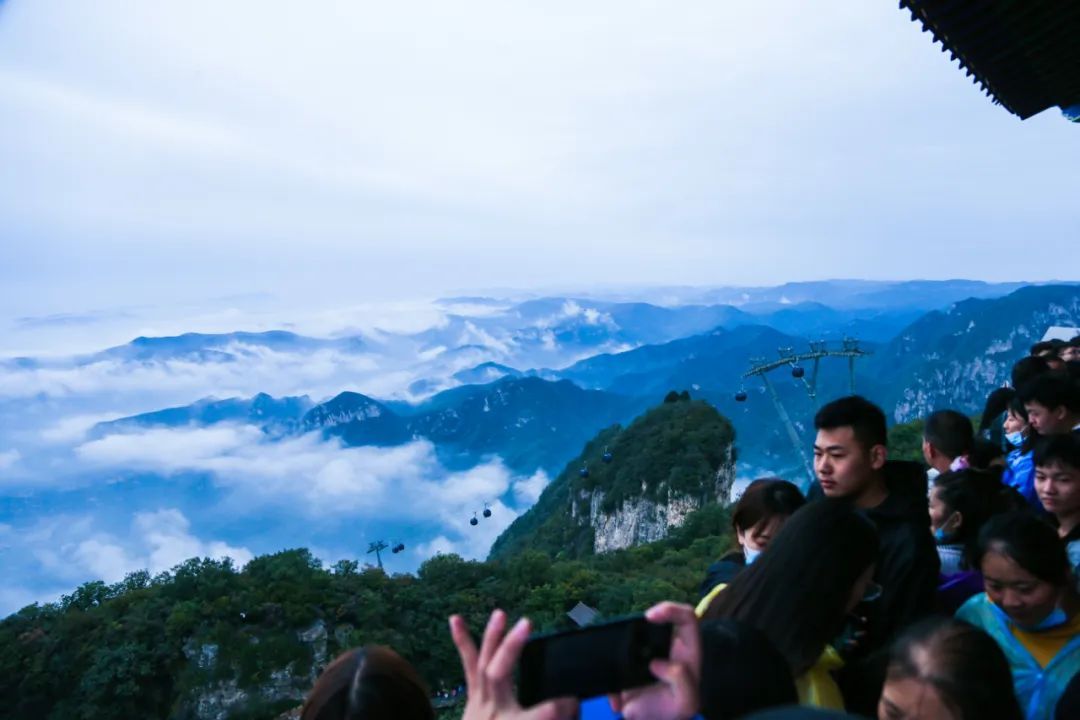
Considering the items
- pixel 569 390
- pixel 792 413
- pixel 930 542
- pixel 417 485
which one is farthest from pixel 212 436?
pixel 930 542

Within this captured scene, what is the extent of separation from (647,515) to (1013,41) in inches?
1631

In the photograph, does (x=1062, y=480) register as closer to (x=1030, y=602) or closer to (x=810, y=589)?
(x=1030, y=602)

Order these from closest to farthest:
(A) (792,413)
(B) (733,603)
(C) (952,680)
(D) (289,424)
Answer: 1. (C) (952,680)
2. (B) (733,603)
3. (A) (792,413)
4. (D) (289,424)

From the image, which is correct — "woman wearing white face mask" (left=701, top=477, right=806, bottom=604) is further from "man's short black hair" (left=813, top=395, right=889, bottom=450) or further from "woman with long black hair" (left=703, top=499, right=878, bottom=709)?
"woman with long black hair" (left=703, top=499, right=878, bottom=709)

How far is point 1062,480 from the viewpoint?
2.72 metres

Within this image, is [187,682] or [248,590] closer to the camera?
[187,682]

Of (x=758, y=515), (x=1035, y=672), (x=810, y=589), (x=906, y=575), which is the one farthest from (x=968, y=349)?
(x=810, y=589)

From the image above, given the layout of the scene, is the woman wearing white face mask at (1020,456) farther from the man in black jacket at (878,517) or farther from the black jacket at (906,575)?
the black jacket at (906,575)

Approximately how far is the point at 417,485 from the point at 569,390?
117 feet

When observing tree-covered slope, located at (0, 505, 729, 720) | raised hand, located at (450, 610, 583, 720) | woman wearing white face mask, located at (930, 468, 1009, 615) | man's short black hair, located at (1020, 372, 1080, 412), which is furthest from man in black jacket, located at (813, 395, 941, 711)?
tree-covered slope, located at (0, 505, 729, 720)

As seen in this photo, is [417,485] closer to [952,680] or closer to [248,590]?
[248,590]

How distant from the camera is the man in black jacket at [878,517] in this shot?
193cm

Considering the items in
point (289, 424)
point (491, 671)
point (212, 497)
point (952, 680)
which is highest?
point (491, 671)

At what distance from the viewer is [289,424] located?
154250 mm
